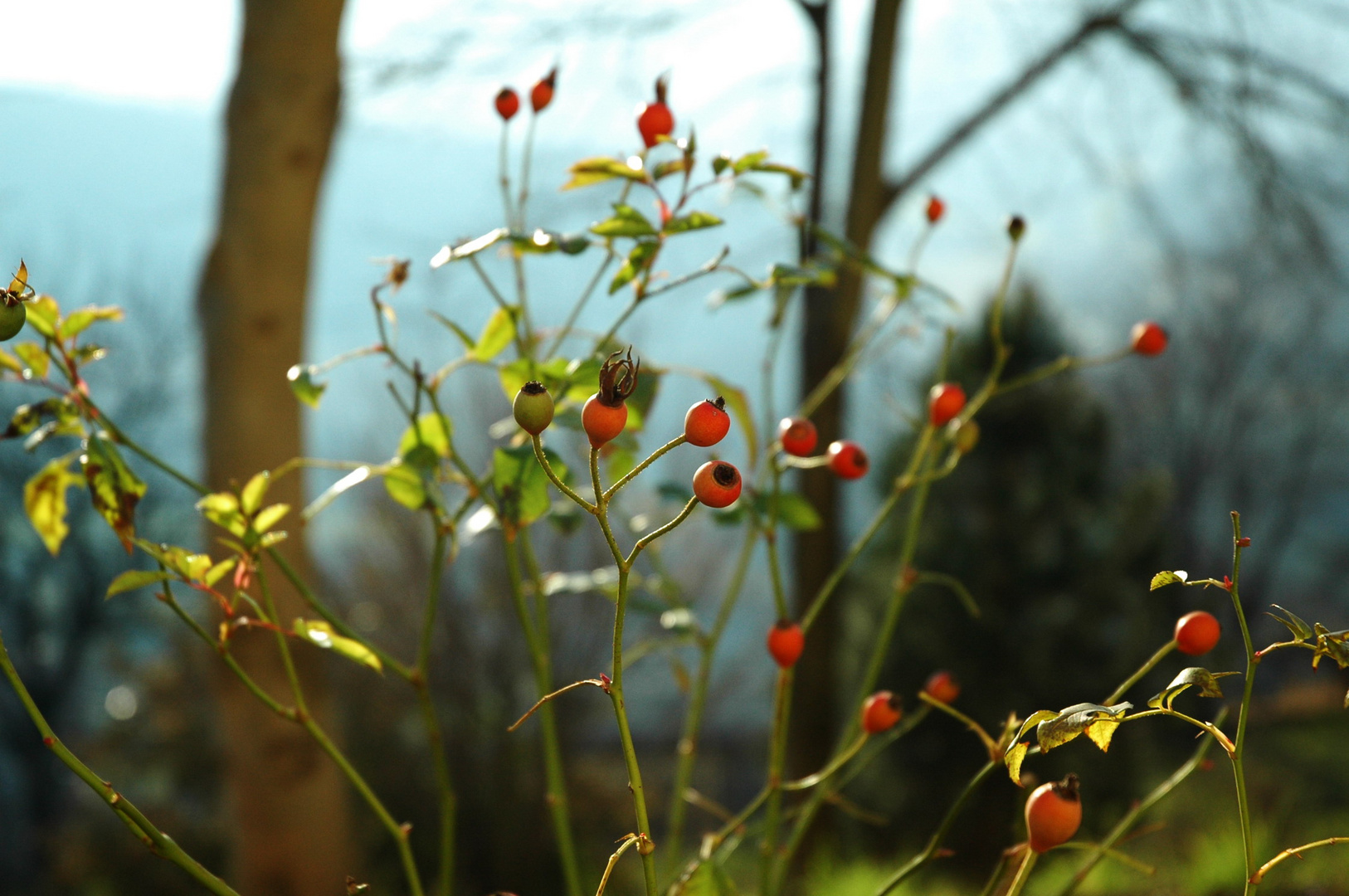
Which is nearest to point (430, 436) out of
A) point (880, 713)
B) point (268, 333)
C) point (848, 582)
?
point (880, 713)

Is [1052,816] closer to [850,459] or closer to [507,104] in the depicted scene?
[850,459]

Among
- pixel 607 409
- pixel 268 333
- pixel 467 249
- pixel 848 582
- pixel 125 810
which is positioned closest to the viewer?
pixel 607 409

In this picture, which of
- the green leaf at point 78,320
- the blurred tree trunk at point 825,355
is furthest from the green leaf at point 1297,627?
the blurred tree trunk at point 825,355

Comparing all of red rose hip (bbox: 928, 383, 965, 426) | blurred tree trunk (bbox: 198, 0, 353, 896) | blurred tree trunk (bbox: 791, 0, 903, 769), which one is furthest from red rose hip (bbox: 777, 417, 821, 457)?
blurred tree trunk (bbox: 791, 0, 903, 769)

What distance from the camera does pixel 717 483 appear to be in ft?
0.92

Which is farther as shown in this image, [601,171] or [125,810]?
[601,171]

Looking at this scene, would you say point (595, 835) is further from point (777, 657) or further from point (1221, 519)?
point (1221, 519)

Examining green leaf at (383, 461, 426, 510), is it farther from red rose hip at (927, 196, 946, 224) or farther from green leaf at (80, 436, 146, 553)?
red rose hip at (927, 196, 946, 224)

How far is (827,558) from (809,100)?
1000 millimetres

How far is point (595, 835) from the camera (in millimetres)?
3109

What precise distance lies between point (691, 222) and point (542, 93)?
5.9 inches

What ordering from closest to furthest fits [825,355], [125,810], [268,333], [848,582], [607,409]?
[607,409] < [125,810] < [268,333] < [825,355] < [848,582]

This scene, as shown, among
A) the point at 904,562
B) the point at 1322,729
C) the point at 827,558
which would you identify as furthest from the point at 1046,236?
the point at 904,562

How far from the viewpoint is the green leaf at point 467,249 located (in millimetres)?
473
